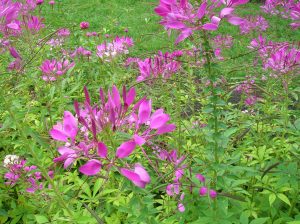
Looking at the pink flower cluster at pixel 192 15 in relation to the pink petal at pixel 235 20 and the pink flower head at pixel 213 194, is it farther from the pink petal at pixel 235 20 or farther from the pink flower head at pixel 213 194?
the pink flower head at pixel 213 194

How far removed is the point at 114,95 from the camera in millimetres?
885

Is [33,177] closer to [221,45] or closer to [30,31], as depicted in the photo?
[30,31]

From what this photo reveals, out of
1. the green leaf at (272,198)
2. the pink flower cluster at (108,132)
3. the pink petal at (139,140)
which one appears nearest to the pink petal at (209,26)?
the pink flower cluster at (108,132)

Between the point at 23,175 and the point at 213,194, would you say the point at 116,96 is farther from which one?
the point at 23,175

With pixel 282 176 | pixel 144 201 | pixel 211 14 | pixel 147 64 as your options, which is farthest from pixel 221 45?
pixel 144 201

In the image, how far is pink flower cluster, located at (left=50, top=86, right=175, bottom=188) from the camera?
2.75 feet

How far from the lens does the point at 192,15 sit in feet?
3.44

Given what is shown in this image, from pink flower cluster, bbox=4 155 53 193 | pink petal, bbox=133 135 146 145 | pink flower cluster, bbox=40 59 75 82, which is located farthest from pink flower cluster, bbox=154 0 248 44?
pink flower cluster, bbox=40 59 75 82

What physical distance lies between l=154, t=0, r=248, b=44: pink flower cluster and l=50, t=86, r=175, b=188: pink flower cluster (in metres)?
0.26

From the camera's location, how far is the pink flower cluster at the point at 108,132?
2.75ft

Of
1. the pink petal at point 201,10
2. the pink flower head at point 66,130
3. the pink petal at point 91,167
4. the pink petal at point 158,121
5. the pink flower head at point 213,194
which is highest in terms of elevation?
the pink petal at point 201,10

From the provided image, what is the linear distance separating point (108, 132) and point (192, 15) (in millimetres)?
417

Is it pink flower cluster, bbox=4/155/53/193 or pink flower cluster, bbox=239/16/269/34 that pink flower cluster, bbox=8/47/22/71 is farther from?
pink flower cluster, bbox=239/16/269/34

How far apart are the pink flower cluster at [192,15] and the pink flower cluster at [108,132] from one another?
26cm
